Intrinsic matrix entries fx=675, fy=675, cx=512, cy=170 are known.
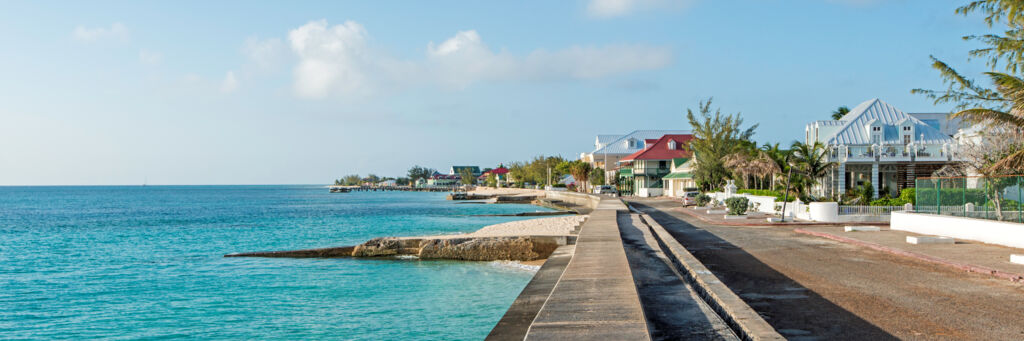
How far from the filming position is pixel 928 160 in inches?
1603

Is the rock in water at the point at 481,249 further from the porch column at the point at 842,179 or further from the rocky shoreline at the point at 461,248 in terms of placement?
the porch column at the point at 842,179

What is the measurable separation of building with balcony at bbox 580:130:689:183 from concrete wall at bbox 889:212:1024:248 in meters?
71.6

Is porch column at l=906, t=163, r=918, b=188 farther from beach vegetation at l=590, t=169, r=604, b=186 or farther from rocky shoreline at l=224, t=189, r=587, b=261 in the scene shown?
beach vegetation at l=590, t=169, r=604, b=186

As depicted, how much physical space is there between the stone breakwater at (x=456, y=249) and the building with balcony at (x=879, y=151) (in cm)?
2437

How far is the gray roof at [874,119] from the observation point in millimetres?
43938

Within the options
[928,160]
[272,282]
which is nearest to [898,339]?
[272,282]

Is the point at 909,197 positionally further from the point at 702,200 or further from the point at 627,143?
the point at 627,143

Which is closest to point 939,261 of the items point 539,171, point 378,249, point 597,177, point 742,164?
point 378,249

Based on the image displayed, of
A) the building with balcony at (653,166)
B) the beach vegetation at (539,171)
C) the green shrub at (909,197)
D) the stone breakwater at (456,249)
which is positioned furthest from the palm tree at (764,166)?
the beach vegetation at (539,171)

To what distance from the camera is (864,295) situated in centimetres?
1145

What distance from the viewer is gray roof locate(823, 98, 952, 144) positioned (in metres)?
43.9

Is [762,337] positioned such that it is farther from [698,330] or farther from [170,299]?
[170,299]

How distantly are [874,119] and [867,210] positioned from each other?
1729cm

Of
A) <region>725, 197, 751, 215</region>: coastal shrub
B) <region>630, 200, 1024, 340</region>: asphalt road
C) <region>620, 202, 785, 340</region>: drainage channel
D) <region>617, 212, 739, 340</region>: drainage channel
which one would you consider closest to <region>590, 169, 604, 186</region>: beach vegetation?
<region>725, 197, 751, 215</region>: coastal shrub
